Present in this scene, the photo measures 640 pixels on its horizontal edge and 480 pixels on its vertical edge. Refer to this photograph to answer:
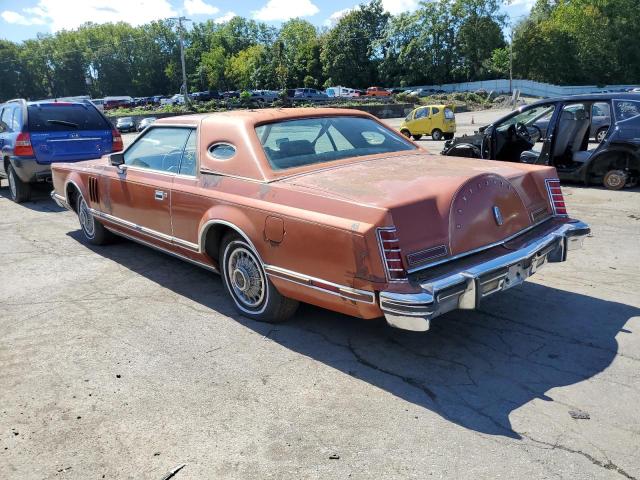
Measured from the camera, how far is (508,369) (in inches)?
135

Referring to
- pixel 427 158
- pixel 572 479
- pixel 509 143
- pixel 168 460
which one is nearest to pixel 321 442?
pixel 168 460

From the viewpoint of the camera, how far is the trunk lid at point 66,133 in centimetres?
933

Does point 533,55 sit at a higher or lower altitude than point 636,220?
higher

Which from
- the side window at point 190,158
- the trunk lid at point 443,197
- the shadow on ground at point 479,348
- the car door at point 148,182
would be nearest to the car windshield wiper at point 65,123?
the car door at point 148,182

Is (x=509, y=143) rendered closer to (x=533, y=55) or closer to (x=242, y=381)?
(x=242, y=381)

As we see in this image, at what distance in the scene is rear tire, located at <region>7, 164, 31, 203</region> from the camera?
986 cm

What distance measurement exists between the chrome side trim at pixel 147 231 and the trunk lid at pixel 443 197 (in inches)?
51.0

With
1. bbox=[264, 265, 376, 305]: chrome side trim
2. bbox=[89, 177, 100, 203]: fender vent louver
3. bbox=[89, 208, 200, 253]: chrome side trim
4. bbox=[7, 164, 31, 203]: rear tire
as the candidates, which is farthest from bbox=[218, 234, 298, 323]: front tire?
bbox=[7, 164, 31, 203]: rear tire

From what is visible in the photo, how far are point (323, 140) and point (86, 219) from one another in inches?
142

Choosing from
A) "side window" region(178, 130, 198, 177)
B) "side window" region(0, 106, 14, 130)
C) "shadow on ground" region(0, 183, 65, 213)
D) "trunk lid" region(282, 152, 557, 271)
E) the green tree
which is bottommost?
"shadow on ground" region(0, 183, 65, 213)

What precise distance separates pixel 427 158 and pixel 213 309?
221cm

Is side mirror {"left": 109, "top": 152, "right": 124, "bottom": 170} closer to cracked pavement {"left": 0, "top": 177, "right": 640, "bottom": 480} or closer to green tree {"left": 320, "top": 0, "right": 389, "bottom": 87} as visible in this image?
cracked pavement {"left": 0, "top": 177, "right": 640, "bottom": 480}

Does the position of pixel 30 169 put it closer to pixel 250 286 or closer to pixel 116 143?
pixel 116 143

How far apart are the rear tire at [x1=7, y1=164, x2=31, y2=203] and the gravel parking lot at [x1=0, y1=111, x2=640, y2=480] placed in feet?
17.7
